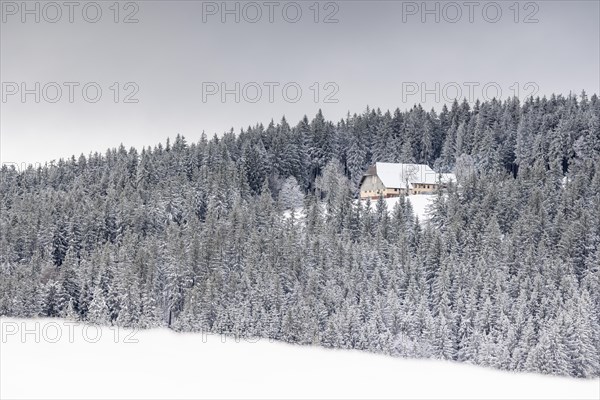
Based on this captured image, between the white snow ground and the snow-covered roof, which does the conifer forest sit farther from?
the snow-covered roof

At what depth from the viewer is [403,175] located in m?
137

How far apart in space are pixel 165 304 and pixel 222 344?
2626 cm

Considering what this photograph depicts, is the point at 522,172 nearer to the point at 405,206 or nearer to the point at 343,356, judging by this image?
the point at 405,206

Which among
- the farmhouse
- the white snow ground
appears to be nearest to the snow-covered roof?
the farmhouse

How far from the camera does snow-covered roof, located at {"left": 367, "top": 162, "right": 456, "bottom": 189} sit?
442 ft

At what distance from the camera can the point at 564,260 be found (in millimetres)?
91625

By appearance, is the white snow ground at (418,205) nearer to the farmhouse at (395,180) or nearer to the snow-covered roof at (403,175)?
the farmhouse at (395,180)

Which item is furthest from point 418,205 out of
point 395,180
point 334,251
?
point 334,251

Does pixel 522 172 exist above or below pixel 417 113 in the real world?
below

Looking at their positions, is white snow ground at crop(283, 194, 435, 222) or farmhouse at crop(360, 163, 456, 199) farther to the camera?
farmhouse at crop(360, 163, 456, 199)

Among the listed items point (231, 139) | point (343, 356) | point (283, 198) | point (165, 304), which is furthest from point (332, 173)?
point (343, 356)

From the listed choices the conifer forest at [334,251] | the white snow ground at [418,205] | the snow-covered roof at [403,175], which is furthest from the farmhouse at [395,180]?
the conifer forest at [334,251]

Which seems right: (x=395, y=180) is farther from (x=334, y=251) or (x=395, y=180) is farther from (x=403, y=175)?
(x=334, y=251)

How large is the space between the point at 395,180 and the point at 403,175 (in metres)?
2.16
